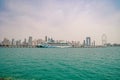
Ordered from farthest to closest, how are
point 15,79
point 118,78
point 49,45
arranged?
point 49,45 → point 118,78 → point 15,79

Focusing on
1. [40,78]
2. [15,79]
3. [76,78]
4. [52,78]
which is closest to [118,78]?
[76,78]

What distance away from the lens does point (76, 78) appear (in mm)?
18062

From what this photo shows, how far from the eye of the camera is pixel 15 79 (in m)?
16.5

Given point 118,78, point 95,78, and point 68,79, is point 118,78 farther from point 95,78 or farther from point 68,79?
point 68,79

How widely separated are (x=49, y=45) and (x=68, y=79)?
182947 millimetres

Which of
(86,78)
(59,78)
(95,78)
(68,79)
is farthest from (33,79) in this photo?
(95,78)

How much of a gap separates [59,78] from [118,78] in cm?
937

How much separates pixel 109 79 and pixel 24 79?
13.0 metres

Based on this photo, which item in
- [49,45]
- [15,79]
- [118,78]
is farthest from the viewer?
[49,45]

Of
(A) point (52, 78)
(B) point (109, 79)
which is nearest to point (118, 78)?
(B) point (109, 79)

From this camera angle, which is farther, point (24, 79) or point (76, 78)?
point (76, 78)

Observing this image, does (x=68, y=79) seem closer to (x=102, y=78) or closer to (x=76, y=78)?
(x=76, y=78)

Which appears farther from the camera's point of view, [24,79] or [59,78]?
[59,78]

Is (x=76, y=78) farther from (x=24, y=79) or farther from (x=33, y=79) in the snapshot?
(x=24, y=79)
